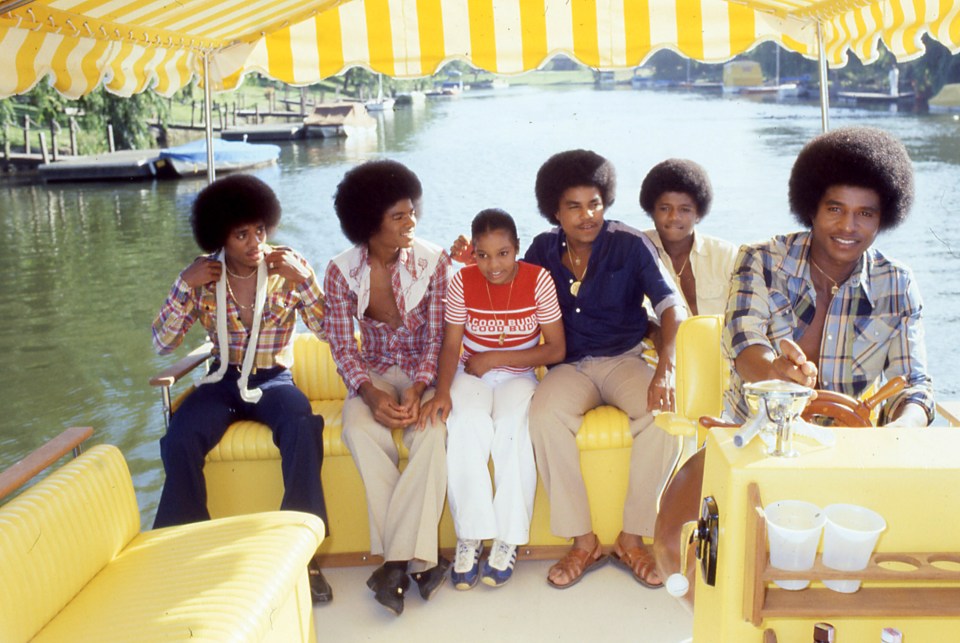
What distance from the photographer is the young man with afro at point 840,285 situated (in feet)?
8.26

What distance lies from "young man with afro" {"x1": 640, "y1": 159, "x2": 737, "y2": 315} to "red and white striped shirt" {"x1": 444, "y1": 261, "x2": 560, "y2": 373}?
81cm

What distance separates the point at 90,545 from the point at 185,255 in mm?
14284

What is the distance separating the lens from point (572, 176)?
3.62m

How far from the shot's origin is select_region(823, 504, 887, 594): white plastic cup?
1.56m

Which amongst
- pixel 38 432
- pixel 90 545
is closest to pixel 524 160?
pixel 38 432

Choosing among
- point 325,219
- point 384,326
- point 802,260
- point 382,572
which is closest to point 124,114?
point 325,219

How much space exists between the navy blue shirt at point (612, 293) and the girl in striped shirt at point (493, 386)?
14 cm

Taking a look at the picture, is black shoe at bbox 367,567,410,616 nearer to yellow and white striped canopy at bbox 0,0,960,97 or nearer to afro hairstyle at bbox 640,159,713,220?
afro hairstyle at bbox 640,159,713,220

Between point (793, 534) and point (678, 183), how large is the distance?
2630 millimetres

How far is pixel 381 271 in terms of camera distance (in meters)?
3.63

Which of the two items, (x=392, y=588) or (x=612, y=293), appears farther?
(x=612, y=293)

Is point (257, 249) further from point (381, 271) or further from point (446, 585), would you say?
point (446, 585)

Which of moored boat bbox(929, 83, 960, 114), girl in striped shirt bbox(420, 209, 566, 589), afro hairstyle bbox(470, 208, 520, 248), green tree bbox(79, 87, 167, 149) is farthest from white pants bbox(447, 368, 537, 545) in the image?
moored boat bbox(929, 83, 960, 114)

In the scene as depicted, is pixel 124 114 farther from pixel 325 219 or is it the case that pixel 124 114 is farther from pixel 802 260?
pixel 802 260
